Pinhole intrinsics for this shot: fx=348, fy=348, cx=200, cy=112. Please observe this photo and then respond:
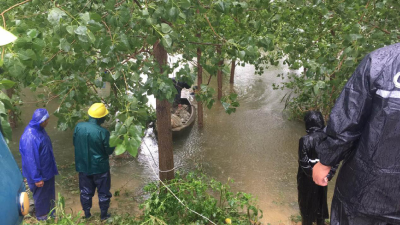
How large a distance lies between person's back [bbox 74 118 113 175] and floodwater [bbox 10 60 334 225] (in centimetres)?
65

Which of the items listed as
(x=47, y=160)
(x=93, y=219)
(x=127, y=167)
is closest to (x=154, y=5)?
(x=47, y=160)

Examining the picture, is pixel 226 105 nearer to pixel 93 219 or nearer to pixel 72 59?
pixel 72 59

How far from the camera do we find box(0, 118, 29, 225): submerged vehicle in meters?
1.92

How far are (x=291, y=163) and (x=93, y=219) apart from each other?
14.0 feet

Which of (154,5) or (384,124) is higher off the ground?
(154,5)

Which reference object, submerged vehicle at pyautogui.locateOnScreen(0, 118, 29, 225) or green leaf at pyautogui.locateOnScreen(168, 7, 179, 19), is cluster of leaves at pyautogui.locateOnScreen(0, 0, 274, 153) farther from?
submerged vehicle at pyautogui.locateOnScreen(0, 118, 29, 225)

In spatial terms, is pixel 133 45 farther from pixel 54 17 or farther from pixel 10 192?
pixel 10 192

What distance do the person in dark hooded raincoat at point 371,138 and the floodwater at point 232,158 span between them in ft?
9.32

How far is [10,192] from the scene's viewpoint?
6.54ft

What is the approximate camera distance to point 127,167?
23.4 ft

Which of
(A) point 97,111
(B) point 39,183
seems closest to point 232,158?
(A) point 97,111

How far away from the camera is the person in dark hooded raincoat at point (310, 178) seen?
3760 millimetres

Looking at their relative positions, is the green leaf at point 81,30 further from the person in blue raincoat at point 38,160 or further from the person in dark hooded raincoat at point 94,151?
the person in blue raincoat at point 38,160

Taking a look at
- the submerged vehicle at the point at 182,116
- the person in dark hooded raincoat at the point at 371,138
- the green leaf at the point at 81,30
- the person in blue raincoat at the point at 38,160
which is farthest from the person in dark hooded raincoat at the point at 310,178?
the submerged vehicle at the point at 182,116
